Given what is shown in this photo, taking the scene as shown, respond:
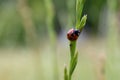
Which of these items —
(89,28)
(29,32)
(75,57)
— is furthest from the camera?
(89,28)

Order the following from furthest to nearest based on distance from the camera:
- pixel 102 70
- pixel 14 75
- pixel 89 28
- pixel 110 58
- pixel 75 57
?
pixel 89 28, pixel 14 75, pixel 110 58, pixel 102 70, pixel 75 57

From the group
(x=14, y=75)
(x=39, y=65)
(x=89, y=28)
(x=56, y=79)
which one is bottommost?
(x=89, y=28)

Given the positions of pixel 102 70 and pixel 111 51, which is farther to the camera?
pixel 111 51

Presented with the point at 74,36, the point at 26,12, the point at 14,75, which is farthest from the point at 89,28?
the point at 74,36

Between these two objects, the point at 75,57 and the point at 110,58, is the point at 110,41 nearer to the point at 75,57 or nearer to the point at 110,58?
the point at 110,58

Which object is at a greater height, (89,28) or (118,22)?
(118,22)

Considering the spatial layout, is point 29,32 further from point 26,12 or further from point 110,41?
point 110,41

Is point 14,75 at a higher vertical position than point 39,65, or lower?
lower

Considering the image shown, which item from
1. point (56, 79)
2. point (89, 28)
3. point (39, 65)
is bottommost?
point (89, 28)

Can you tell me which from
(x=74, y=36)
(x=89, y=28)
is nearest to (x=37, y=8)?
(x=89, y=28)
